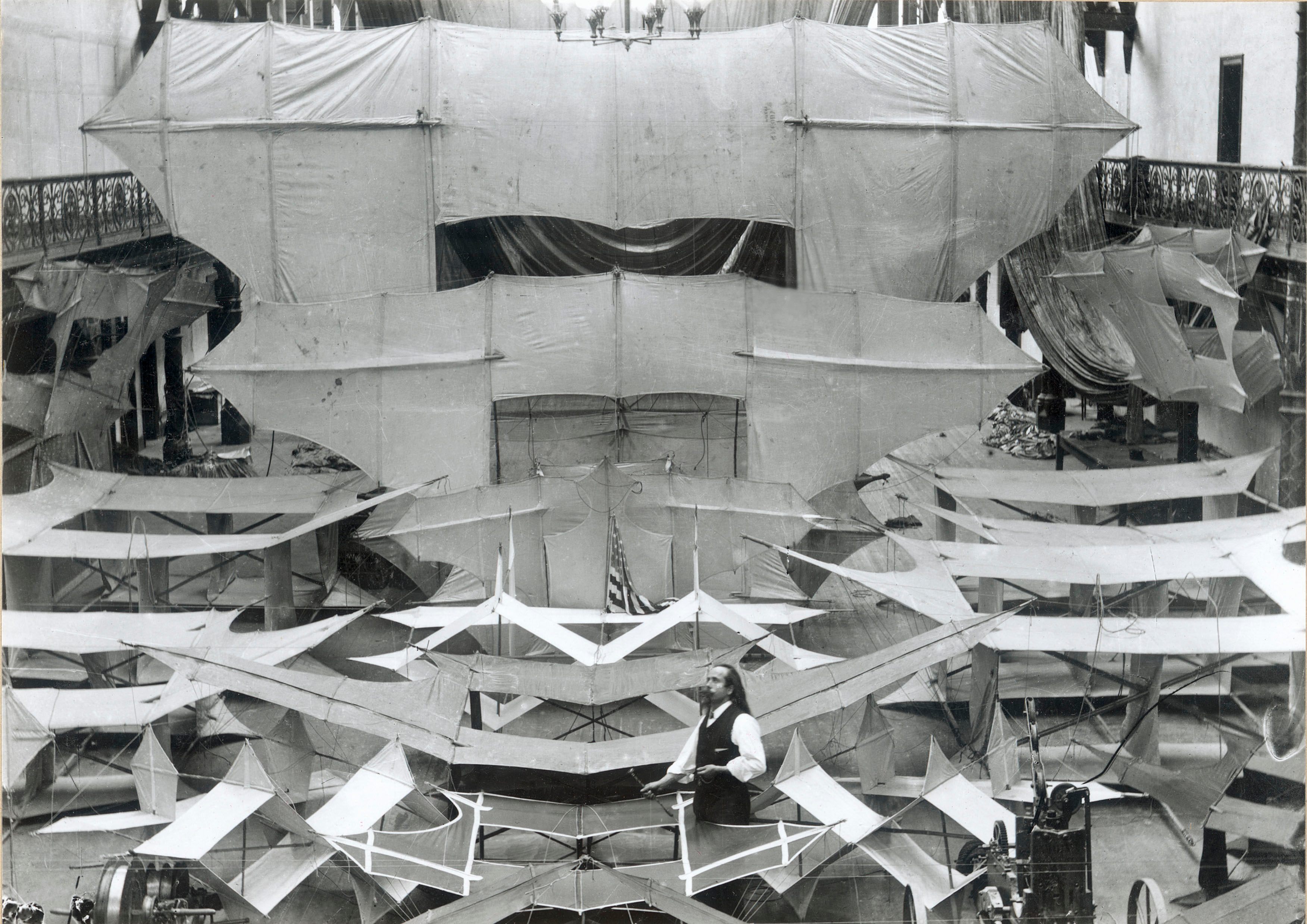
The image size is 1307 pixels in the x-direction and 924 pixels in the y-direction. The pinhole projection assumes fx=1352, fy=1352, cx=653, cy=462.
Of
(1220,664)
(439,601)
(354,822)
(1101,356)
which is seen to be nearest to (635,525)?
(439,601)

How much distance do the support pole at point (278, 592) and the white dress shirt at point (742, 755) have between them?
2136mm

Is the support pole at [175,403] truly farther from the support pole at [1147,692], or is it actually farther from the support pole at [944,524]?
the support pole at [1147,692]

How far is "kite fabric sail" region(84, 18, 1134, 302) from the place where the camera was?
6.82m

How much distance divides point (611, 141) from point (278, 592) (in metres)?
2.88

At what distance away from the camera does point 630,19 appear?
688 cm

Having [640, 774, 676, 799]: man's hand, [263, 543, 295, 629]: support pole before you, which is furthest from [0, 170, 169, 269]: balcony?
[640, 774, 676, 799]: man's hand

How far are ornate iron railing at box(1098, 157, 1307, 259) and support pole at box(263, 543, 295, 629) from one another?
4.65 metres

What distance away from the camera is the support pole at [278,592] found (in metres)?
6.99

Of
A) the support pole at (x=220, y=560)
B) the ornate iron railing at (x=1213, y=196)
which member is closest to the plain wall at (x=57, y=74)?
the support pole at (x=220, y=560)

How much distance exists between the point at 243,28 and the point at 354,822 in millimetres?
3902

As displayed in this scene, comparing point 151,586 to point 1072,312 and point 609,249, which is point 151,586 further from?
point 1072,312

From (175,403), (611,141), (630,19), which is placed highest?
(630,19)

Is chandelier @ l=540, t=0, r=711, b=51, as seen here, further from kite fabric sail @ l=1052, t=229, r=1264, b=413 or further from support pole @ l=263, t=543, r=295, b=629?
support pole @ l=263, t=543, r=295, b=629

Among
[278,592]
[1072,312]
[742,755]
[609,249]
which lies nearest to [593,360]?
[609,249]
